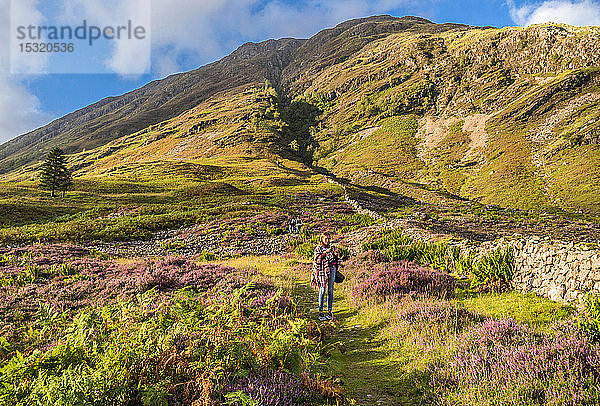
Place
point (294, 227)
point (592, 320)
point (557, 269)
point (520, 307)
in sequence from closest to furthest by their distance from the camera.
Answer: point (592, 320)
point (520, 307)
point (557, 269)
point (294, 227)

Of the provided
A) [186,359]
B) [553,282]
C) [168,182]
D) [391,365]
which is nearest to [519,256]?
[553,282]

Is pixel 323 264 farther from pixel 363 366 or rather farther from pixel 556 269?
pixel 556 269

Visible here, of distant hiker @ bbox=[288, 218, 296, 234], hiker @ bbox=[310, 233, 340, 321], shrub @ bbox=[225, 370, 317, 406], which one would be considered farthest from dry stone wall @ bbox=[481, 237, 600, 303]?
distant hiker @ bbox=[288, 218, 296, 234]

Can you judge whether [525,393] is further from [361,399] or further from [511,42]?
[511,42]

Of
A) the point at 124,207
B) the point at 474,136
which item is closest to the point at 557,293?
the point at 124,207

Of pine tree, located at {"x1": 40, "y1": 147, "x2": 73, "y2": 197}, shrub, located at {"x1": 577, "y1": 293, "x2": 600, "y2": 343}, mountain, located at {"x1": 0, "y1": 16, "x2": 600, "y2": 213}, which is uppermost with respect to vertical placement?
mountain, located at {"x1": 0, "y1": 16, "x2": 600, "y2": 213}

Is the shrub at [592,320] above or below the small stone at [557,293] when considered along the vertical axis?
above

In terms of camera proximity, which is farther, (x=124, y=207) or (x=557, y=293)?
(x=124, y=207)

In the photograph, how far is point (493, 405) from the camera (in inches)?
163

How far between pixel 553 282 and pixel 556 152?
10766 centimetres

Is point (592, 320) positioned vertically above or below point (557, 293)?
above

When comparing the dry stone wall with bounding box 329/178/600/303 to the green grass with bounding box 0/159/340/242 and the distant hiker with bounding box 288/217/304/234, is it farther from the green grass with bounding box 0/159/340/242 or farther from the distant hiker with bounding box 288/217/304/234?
the green grass with bounding box 0/159/340/242

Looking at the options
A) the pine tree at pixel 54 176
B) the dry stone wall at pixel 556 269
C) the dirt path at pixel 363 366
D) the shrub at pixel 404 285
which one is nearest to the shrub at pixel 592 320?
the dry stone wall at pixel 556 269

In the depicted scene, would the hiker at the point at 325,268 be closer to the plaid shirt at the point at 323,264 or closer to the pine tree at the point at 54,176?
the plaid shirt at the point at 323,264
